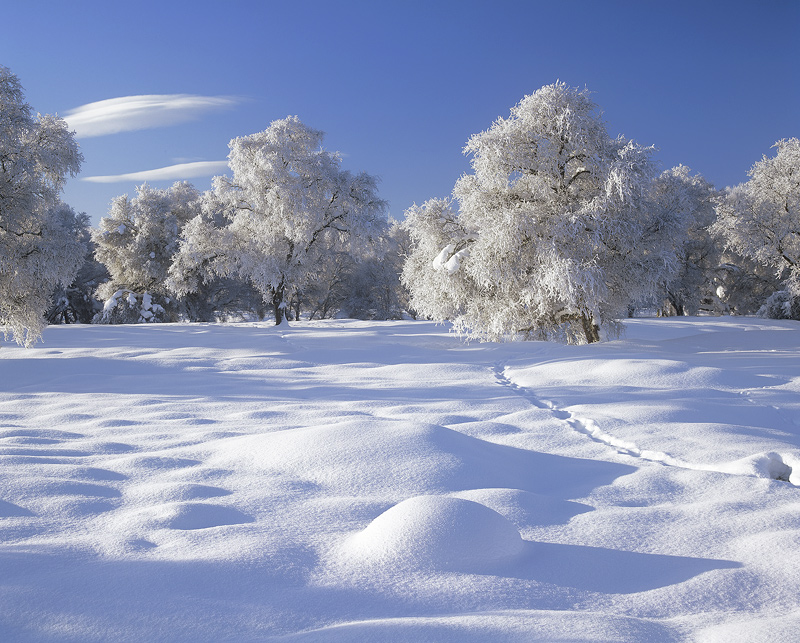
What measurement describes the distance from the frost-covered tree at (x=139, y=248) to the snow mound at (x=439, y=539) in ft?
79.9

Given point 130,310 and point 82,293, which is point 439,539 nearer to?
point 130,310

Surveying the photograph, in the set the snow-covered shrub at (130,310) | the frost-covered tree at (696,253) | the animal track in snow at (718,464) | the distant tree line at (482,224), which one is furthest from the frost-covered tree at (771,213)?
the snow-covered shrub at (130,310)

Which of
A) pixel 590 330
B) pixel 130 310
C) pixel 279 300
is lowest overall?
pixel 590 330

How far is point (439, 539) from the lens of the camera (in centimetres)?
264

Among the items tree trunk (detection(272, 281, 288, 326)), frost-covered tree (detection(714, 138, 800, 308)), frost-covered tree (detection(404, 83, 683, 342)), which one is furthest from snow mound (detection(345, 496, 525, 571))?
frost-covered tree (detection(714, 138, 800, 308))

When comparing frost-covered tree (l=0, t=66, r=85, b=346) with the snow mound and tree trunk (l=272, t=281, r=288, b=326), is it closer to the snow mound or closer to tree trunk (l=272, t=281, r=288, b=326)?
tree trunk (l=272, t=281, r=288, b=326)

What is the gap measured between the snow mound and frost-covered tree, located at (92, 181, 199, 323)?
24355 millimetres

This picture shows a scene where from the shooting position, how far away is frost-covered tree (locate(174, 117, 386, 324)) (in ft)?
59.7

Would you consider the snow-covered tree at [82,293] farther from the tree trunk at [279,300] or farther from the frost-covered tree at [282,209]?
the tree trunk at [279,300]

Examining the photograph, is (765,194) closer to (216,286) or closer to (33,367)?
(33,367)

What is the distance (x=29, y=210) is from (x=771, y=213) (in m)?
21.0

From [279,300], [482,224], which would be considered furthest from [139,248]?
[482,224]

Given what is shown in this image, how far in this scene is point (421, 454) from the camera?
13.9 ft

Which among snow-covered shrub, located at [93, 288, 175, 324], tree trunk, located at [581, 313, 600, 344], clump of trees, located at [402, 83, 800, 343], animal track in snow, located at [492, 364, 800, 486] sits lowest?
animal track in snow, located at [492, 364, 800, 486]
